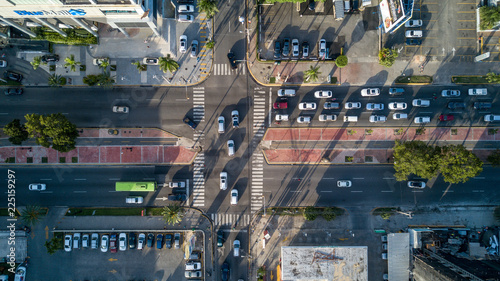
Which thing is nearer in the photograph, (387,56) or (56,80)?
(387,56)

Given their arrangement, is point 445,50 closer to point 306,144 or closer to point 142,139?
point 306,144

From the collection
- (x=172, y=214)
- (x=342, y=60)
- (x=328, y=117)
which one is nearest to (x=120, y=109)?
(x=172, y=214)

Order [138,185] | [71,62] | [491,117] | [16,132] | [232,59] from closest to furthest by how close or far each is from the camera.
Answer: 1. [16,132]
2. [71,62]
3. [138,185]
4. [232,59]
5. [491,117]

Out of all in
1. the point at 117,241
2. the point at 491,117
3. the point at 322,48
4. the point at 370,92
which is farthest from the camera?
the point at 117,241

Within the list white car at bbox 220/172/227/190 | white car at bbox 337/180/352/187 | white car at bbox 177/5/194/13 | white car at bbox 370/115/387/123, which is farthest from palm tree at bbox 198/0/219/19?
white car at bbox 337/180/352/187

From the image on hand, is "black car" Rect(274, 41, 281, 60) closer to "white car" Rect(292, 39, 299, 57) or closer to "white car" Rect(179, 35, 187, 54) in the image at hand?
"white car" Rect(292, 39, 299, 57)

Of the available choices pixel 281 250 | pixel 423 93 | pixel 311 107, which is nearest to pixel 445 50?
pixel 423 93

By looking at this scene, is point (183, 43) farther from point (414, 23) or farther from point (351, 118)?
point (414, 23)
